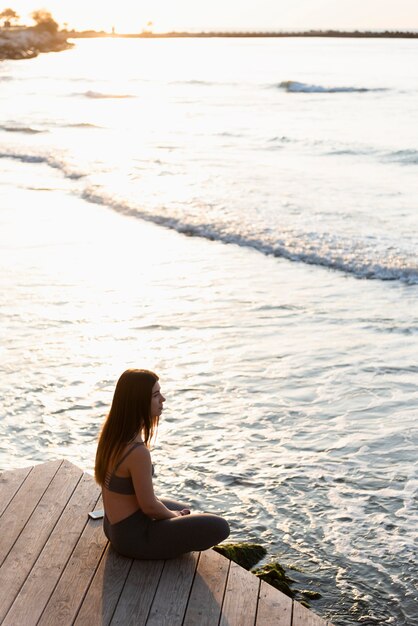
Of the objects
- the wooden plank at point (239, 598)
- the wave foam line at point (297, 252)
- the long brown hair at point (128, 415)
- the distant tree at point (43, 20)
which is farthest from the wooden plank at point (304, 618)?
the distant tree at point (43, 20)

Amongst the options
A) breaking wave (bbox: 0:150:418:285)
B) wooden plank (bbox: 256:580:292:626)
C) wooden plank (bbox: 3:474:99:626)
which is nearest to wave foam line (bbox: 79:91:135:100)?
breaking wave (bbox: 0:150:418:285)

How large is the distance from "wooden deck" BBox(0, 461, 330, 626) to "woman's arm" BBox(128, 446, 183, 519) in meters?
0.37

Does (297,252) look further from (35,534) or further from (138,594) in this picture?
(138,594)

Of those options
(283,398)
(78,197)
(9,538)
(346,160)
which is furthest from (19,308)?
(346,160)

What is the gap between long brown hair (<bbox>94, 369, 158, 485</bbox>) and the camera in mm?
5066

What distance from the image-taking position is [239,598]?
507 centimetres

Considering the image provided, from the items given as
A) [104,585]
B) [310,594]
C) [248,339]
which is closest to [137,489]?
[104,585]

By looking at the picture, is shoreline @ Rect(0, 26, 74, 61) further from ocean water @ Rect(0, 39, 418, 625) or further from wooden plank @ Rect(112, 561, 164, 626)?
wooden plank @ Rect(112, 561, 164, 626)

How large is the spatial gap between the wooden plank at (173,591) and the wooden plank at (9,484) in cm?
135

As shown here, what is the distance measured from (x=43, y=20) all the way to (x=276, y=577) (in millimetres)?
192494

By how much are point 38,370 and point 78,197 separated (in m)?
15.0

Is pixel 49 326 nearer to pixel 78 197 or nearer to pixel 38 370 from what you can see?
pixel 38 370

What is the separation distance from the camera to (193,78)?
97.5 meters

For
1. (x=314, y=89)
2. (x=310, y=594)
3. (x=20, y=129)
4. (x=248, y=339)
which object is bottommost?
(x=314, y=89)
